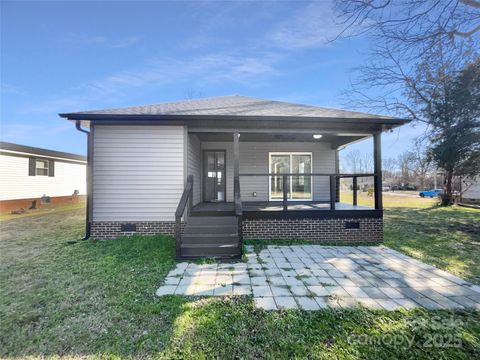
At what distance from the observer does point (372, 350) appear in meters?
2.26

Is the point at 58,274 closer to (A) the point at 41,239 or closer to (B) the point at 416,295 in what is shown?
(A) the point at 41,239

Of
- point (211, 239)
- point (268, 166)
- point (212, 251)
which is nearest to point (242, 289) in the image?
point (212, 251)

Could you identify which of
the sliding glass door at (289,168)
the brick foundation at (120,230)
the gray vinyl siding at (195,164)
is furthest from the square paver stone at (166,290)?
the sliding glass door at (289,168)

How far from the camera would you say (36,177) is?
14.1m

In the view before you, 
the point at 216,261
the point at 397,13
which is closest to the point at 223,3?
the point at 397,13

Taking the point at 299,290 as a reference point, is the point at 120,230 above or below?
above

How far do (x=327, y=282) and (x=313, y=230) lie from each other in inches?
103

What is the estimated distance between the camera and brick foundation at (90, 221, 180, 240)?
20.5 ft

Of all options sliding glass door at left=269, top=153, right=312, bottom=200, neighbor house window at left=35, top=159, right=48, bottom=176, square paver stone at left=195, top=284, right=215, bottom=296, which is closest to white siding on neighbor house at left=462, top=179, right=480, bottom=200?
sliding glass door at left=269, top=153, right=312, bottom=200

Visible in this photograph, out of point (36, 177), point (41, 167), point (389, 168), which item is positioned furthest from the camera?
point (389, 168)

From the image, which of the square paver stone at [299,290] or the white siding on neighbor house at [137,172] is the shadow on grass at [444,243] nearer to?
the square paver stone at [299,290]

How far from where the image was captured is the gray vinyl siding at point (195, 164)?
6.98 m

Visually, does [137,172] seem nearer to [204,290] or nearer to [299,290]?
[204,290]

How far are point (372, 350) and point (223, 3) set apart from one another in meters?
10.9
